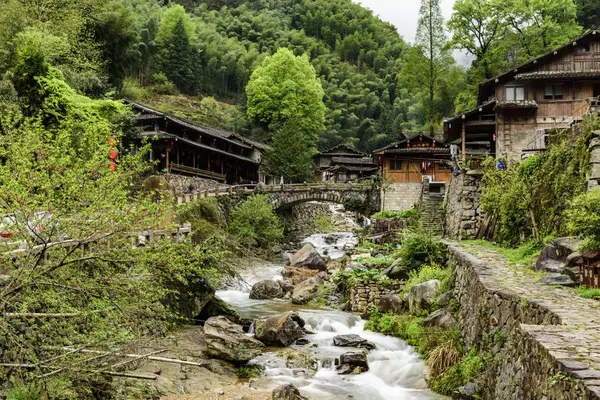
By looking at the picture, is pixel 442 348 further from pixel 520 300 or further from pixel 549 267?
pixel 520 300

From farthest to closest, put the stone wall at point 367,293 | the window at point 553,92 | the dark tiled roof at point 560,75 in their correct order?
the window at point 553,92
the dark tiled roof at point 560,75
the stone wall at point 367,293

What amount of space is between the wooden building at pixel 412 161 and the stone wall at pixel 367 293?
2373 cm

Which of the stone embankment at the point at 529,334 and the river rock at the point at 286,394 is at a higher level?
the stone embankment at the point at 529,334

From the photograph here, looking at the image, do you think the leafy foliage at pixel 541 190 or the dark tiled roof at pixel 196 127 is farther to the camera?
the dark tiled roof at pixel 196 127

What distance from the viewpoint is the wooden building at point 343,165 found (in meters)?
62.5

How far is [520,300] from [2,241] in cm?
970

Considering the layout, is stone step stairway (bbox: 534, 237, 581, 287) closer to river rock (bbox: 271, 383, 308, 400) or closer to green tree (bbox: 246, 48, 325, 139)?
river rock (bbox: 271, 383, 308, 400)

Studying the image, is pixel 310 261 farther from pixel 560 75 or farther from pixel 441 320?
pixel 560 75

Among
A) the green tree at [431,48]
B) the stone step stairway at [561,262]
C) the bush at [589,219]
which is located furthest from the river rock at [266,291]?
the green tree at [431,48]

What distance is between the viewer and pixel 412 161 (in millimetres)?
43125

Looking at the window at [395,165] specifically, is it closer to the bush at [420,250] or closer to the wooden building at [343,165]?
the wooden building at [343,165]

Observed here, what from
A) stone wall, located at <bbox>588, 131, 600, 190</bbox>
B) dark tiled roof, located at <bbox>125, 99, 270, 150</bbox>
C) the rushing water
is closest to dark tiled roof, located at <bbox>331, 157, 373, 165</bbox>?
dark tiled roof, located at <bbox>125, 99, 270, 150</bbox>

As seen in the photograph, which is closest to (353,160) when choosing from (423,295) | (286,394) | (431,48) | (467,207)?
(431,48)

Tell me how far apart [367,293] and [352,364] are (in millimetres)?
6584
